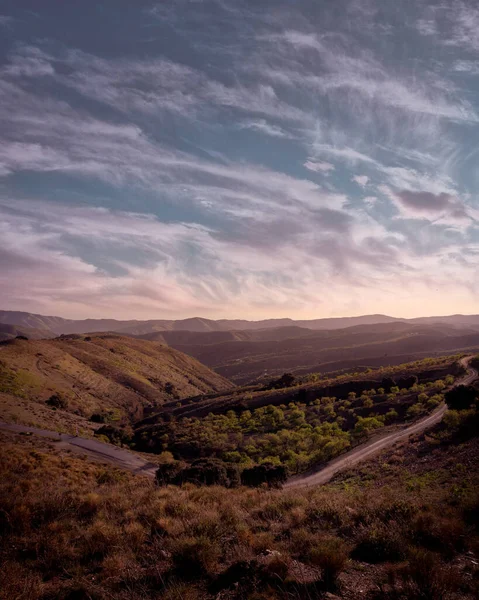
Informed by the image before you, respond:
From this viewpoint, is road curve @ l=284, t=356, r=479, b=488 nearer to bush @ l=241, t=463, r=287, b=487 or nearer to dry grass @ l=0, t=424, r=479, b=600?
bush @ l=241, t=463, r=287, b=487

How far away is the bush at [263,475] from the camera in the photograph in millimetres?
24491

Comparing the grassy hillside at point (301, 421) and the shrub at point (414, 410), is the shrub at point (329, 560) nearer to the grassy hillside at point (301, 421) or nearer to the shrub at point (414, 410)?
the grassy hillside at point (301, 421)

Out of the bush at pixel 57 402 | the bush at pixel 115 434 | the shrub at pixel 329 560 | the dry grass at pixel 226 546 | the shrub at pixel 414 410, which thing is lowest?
the bush at pixel 115 434

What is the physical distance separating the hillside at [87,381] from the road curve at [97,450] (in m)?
5.17

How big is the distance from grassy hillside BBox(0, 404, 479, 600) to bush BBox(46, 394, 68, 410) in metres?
54.4

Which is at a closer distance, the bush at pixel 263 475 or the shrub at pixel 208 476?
the shrub at pixel 208 476

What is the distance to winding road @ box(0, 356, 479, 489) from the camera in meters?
26.1

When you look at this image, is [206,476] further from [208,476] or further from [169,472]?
[169,472]

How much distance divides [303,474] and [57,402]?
5061cm

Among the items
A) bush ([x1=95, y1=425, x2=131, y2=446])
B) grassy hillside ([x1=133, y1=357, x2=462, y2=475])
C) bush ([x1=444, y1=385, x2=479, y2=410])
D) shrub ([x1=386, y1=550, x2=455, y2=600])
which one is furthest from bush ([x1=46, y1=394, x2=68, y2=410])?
shrub ([x1=386, y1=550, x2=455, y2=600])

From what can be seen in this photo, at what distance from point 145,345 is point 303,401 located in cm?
11192

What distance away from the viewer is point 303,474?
27344 mm

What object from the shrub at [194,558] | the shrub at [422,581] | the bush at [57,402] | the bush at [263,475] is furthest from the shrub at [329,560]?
the bush at [57,402]

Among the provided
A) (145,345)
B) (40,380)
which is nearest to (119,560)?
(40,380)
